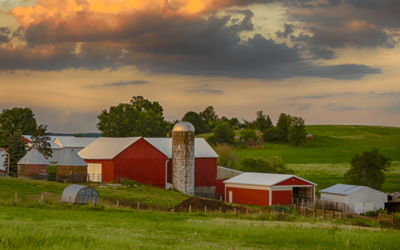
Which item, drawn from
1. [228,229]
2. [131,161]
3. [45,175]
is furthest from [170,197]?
[228,229]

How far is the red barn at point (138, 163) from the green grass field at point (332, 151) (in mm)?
17393

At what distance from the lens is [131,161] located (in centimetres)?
5434

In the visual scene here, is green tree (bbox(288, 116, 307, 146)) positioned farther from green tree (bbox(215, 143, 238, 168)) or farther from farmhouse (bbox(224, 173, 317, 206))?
farmhouse (bbox(224, 173, 317, 206))

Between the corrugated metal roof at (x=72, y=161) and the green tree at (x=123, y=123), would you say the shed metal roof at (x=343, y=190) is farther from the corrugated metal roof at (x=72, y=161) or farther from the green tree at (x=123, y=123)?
the green tree at (x=123, y=123)

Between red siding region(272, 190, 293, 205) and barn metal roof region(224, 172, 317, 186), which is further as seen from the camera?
barn metal roof region(224, 172, 317, 186)

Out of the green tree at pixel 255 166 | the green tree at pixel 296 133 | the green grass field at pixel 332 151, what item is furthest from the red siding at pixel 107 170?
the green tree at pixel 296 133

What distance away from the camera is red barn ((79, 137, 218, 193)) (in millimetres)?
53594

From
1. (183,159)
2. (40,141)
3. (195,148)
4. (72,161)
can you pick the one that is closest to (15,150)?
(40,141)

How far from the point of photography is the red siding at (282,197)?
1903 inches

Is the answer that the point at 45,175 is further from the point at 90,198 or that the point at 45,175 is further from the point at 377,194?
the point at 377,194

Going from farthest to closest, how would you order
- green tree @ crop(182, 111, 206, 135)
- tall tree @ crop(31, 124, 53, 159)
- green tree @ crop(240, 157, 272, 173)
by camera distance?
green tree @ crop(182, 111, 206, 135), tall tree @ crop(31, 124, 53, 159), green tree @ crop(240, 157, 272, 173)

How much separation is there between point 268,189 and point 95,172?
21488 millimetres

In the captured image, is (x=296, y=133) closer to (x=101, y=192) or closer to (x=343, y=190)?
(x=343, y=190)

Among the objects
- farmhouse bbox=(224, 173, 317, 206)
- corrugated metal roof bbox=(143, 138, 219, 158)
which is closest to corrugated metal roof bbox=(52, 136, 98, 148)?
corrugated metal roof bbox=(143, 138, 219, 158)
